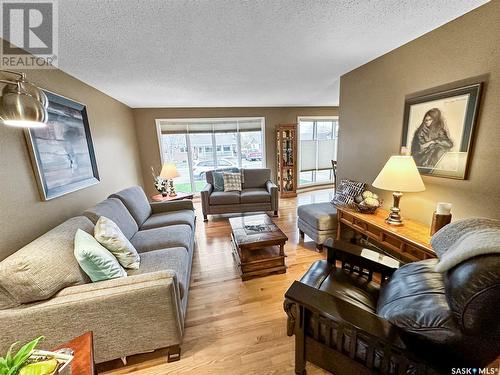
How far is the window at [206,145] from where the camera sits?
485cm

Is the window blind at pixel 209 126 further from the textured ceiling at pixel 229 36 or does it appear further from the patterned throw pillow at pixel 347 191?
the patterned throw pillow at pixel 347 191

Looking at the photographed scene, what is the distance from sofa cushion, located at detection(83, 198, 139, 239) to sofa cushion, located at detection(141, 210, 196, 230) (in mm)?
182

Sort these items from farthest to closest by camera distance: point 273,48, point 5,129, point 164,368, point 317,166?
point 317,166
point 273,48
point 5,129
point 164,368

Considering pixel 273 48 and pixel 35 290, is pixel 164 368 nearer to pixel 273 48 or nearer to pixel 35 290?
pixel 35 290

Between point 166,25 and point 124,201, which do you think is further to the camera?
point 124,201

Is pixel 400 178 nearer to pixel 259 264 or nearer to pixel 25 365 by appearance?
pixel 259 264

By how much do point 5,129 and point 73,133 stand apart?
807 mm

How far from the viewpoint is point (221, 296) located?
193 centimetres

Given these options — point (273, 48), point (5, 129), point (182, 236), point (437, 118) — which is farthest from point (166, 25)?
point (437, 118)

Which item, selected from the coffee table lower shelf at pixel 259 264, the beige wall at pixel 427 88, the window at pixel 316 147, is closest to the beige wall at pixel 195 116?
the window at pixel 316 147

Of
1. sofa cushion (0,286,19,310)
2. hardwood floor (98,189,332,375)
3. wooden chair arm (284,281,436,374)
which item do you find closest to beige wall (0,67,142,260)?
sofa cushion (0,286,19,310)

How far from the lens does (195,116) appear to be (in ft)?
15.7

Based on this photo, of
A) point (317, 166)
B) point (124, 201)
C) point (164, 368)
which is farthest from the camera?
point (317, 166)

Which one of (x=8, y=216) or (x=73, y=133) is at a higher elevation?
(x=73, y=133)
